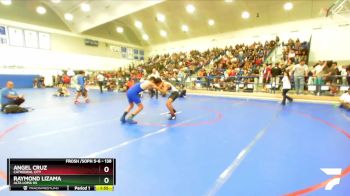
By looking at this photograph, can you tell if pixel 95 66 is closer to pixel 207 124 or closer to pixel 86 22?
pixel 86 22

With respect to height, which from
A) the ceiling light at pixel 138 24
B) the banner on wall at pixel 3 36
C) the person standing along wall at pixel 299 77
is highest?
the ceiling light at pixel 138 24

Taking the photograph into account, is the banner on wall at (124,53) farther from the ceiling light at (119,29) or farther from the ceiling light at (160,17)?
the ceiling light at (160,17)

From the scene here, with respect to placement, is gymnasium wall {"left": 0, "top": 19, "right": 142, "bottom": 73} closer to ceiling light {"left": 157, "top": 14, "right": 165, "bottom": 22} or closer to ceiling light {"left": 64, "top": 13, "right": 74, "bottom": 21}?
ceiling light {"left": 64, "top": 13, "right": 74, "bottom": 21}

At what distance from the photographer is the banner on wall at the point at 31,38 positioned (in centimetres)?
2122

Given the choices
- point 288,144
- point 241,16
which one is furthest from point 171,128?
point 241,16

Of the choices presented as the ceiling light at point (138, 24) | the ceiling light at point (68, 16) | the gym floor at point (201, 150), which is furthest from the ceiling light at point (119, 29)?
the gym floor at point (201, 150)

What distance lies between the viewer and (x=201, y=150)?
379 centimetres

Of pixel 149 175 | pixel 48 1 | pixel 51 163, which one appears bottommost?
pixel 149 175

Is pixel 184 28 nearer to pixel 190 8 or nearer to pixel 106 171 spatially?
pixel 190 8

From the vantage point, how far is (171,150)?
12.4ft

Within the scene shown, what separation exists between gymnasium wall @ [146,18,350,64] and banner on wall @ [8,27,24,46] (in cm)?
1752

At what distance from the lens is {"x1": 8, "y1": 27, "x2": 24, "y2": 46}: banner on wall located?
20.2 metres

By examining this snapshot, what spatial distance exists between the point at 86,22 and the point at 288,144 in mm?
22492
